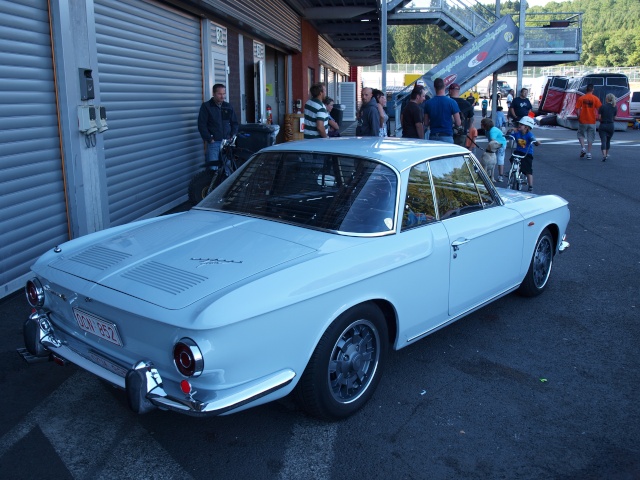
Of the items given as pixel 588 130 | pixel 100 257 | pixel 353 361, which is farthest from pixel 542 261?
pixel 588 130

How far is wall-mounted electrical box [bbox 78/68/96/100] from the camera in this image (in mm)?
6488

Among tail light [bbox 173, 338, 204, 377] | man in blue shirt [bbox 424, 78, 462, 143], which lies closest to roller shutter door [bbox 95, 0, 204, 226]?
man in blue shirt [bbox 424, 78, 462, 143]

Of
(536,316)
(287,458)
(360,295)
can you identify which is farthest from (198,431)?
(536,316)

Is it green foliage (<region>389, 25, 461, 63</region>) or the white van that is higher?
green foliage (<region>389, 25, 461, 63</region>)

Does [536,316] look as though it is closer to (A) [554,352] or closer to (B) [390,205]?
(A) [554,352]

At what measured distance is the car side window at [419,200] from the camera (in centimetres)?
406

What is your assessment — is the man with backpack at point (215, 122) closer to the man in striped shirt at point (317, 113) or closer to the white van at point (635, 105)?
the man in striped shirt at point (317, 113)

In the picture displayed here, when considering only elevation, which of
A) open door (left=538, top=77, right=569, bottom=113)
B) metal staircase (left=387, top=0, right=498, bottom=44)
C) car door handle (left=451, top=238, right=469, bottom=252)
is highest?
metal staircase (left=387, top=0, right=498, bottom=44)

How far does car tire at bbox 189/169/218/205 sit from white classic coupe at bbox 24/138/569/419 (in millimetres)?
4263

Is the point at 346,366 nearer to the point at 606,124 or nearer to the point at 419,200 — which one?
the point at 419,200

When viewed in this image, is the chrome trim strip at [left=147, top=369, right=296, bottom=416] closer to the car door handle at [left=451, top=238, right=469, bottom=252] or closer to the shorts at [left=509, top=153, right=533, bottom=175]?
the car door handle at [left=451, top=238, right=469, bottom=252]

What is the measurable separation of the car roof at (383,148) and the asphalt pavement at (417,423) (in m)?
0.95

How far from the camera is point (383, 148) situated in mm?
4445

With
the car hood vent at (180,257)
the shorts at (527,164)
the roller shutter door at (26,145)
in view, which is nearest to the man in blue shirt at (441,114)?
the shorts at (527,164)
